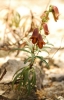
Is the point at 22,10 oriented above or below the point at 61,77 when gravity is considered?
above

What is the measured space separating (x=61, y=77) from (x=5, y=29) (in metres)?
1.83

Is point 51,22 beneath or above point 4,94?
above

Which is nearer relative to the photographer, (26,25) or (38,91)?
(38,91)

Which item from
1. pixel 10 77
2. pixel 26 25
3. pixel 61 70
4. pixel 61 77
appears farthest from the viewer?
pixel 26 25

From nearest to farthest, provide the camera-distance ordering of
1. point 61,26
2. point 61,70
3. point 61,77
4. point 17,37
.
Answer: point 61,77 < point 61,70 < point 17,37 < point 61,26

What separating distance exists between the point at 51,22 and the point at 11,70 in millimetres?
2566

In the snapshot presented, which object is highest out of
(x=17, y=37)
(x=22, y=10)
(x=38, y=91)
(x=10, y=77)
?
(x=22, y=10)

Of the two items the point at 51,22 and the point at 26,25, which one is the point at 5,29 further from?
the point at 51,22

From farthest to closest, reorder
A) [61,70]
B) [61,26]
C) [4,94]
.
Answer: [61,26]
[61,70]
[4,94]

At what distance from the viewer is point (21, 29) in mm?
5078

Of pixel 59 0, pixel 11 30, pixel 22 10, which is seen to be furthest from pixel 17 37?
pixel 59 0

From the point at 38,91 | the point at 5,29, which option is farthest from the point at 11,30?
the point at 38,91

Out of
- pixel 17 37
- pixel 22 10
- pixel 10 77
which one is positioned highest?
pixel 22 10

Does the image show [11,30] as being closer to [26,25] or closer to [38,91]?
[26,25]
